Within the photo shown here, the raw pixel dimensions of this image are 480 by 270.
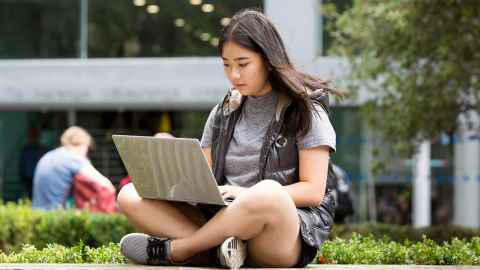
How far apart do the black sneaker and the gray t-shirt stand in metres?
0.52

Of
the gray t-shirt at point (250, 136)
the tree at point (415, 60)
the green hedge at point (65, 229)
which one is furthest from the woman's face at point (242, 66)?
the tree at point (415, 60)

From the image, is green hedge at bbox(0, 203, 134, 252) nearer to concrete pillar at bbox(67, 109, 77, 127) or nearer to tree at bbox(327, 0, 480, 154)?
tree at bbox(327, 0, 480, 154)

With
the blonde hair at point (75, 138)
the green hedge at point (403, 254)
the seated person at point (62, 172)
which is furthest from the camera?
the blonde hair at point (75, 138)

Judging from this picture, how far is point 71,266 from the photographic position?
4945 millimetres

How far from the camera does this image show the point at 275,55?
5156 mm

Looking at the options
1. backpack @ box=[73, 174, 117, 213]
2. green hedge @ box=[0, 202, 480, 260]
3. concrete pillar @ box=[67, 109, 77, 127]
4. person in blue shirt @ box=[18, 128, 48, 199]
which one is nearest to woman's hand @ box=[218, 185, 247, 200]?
green hedge @ box=[0, 202, 480, 260]

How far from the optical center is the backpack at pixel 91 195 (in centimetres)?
1237

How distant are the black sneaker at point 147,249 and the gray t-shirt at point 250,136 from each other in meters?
0.52

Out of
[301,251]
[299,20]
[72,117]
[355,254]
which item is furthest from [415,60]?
[72,117]

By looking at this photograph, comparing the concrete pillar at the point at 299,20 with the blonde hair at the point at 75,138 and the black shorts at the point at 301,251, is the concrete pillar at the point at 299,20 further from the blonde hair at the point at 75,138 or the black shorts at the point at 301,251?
the black shorts at the point at 301,251

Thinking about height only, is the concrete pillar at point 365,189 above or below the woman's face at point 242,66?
below

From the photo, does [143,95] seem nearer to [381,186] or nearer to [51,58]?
[51,58]

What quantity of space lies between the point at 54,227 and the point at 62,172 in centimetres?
100

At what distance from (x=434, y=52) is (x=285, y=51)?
7.62 meters
